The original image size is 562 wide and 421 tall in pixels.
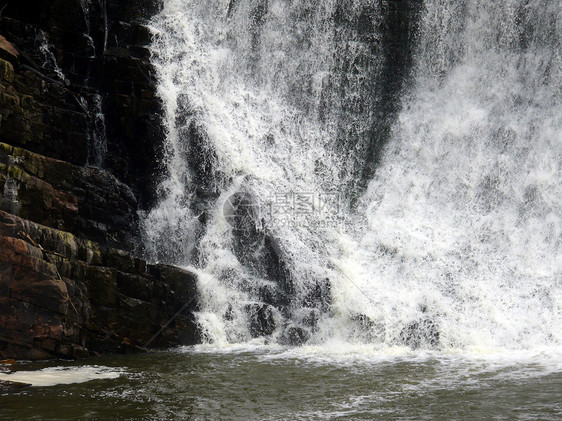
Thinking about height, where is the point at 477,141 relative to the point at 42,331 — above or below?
above

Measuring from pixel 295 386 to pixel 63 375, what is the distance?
430cm

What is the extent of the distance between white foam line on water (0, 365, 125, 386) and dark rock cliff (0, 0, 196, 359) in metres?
1.22

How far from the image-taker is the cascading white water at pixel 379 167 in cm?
1694

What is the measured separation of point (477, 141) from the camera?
70.7 ft

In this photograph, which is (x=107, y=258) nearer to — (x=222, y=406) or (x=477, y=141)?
(x=222, y=406)

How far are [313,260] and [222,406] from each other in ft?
26.1

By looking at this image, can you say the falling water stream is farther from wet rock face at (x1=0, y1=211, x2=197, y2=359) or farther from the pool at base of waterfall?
wet rock face at (x1=0, y1=211, x2=197, y2=359)

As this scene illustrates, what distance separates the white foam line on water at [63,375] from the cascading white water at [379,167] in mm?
3708

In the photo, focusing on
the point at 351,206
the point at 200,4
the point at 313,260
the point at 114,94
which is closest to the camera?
the point at 313,260

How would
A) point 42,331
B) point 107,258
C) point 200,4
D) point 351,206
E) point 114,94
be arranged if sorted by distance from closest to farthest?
point 42,331
point 107,258
point 114,94
point 351,206
point 200,4

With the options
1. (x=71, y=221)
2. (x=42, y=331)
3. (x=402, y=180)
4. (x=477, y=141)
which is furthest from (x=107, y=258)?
(x=477, y=141)

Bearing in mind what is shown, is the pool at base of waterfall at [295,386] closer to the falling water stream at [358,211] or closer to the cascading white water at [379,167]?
the falling water stream at [358,211]

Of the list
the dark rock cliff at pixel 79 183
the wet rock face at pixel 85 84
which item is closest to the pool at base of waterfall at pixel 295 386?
the dark rock cliff at pixel 79 183

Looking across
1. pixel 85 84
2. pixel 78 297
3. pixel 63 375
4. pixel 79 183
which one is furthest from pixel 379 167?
pixel 63 375
